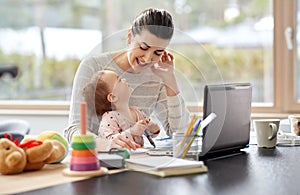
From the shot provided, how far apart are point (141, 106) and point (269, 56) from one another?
2210 millimetres

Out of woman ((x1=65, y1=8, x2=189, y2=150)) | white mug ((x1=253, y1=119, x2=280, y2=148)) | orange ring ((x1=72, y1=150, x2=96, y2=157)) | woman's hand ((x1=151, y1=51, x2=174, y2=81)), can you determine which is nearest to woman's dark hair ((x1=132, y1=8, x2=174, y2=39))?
woman ((x1=65, y1=8, x2=189, y2=150))

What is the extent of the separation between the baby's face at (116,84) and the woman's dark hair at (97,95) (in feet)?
0.04

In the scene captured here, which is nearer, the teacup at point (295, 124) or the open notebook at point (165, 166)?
the open notebook at point (165, 166)

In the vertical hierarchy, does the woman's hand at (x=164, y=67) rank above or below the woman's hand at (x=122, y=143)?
above

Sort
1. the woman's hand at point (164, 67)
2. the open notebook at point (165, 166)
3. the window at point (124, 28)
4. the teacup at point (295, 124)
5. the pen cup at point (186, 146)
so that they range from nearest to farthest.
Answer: the open notebook at point (165, 166), the pen cup at point (186, 146), the woman's hand at point (164, 67), the teacup at point (295, 124), the window at point (124, 28)

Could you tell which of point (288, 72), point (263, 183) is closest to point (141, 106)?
point (263, 183)

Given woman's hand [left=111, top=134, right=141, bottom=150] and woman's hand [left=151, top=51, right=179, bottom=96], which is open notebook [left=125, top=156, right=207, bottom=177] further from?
woman's hand [left=151, top=51, right=179, bottom=96]

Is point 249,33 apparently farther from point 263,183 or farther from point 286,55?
point 263,183

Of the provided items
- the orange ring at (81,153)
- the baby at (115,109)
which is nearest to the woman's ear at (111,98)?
the baby at (115,109)

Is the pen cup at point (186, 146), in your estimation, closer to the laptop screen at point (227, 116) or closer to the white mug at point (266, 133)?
the laptop screen at point (227, 116)

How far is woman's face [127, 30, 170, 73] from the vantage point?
5.10ft

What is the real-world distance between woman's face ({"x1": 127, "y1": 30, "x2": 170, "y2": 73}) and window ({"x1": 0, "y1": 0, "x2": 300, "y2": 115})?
1.68 m

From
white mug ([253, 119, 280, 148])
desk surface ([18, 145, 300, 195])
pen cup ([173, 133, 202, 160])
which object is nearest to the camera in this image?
desk surface ([18, 145, 300, 195])

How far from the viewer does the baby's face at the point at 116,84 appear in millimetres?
1591
